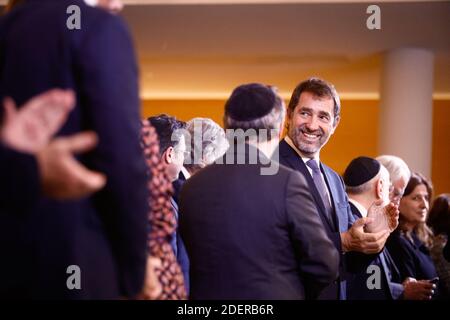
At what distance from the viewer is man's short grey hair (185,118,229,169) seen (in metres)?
3.04

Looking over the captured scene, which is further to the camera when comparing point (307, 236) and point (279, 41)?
point (279, 41)

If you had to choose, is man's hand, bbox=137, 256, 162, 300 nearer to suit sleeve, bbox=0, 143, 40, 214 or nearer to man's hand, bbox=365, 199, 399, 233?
suit sleeve, bbox=0, 143, 40, 214

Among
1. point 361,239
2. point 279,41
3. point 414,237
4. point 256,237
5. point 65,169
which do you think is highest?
point 279,41

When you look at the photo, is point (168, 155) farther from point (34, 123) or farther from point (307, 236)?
point (34, 123)

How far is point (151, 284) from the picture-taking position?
1577mm

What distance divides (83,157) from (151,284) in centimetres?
35

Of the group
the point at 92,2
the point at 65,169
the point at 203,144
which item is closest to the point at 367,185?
the point at 203,144

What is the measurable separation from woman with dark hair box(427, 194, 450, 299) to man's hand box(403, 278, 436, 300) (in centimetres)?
51

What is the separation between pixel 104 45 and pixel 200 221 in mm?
707

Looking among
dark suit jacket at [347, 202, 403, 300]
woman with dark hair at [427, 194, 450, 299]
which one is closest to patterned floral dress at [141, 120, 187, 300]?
dark suit jacket at [347, 202, 403, 300]

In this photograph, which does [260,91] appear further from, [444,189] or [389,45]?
[444,189]

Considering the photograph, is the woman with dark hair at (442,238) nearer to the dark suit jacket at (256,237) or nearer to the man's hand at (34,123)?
the dark suit jacket at (256,237)

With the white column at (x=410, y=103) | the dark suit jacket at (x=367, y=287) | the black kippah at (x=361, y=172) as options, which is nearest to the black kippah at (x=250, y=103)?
the dark suit jacket at (x=367, y=287)

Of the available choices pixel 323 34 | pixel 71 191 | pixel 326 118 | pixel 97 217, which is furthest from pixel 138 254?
pixel 323 34
